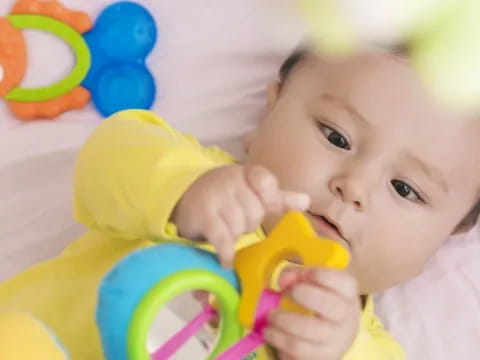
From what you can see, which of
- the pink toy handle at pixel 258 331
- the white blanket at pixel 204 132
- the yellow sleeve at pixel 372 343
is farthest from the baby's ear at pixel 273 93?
the pink toy handle at pixel 258 331

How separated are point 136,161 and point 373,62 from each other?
10.7 inches

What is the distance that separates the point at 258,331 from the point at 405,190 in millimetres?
297

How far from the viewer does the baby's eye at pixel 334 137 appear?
0.86 m

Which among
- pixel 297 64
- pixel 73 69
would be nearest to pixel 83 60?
pixel 73 69

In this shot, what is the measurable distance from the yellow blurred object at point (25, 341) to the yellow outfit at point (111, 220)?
132 millimetres

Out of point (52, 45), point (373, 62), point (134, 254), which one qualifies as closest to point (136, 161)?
point (134, 254)

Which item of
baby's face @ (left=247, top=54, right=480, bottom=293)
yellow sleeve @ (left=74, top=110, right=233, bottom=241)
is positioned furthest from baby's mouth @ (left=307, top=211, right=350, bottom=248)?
yellow sleeve @ (left=74, top=110, right=233, bottom=241)

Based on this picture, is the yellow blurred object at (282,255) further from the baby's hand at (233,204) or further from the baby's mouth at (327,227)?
the baby's mouth at (327,227)

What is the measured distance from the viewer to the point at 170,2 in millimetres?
1129

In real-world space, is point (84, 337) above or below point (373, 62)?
below

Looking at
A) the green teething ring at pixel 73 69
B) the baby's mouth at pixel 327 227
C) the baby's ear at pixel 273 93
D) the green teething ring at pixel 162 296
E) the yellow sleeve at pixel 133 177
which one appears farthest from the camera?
the green teething ring at pixel 73 69

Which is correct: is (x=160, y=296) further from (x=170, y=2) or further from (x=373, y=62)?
(x=170, y=2)

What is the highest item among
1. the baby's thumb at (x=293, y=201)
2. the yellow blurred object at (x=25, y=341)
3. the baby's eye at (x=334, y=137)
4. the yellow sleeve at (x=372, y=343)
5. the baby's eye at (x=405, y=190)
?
the baby's thumb at (x=293, y=201)

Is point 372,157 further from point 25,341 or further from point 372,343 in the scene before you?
point 25,341
